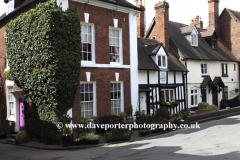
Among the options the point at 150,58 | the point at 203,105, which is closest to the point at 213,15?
the point at 203,105

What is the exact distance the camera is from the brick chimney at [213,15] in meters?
28.6

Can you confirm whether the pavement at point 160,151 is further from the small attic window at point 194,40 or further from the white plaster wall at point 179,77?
the small attic window at point 194,40

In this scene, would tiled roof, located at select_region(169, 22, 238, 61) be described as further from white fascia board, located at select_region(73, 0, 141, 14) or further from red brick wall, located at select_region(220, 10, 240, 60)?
white fascia board, located at select_region(73, 0, 141, 14)

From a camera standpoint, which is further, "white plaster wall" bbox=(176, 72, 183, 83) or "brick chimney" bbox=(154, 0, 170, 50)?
"brick chimney" bbox=(154, 0, 170, 50)

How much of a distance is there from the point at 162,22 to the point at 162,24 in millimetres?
176

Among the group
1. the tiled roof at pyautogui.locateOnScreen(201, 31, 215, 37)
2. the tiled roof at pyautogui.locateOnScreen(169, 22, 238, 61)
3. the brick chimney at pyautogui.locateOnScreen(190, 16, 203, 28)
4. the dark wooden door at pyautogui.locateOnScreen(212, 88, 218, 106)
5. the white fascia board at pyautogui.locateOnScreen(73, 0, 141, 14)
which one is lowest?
the dark wooden door at pyautogui.locateOnScreen(212, 88, 218, 106)

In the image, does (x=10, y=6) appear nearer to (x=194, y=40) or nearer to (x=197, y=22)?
(x=194, y=40)

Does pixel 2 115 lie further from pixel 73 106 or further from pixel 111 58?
pixel 111 58

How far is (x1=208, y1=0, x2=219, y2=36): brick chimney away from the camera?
2864 cm

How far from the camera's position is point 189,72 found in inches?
864

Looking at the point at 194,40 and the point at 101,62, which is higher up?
the point at 194,40

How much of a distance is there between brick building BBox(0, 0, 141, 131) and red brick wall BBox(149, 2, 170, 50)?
6.17 metres

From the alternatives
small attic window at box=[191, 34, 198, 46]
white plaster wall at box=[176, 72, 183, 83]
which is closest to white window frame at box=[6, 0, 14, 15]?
white plaster wall at box=[176, 72, 183, 83]

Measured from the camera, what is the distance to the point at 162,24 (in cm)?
2217
